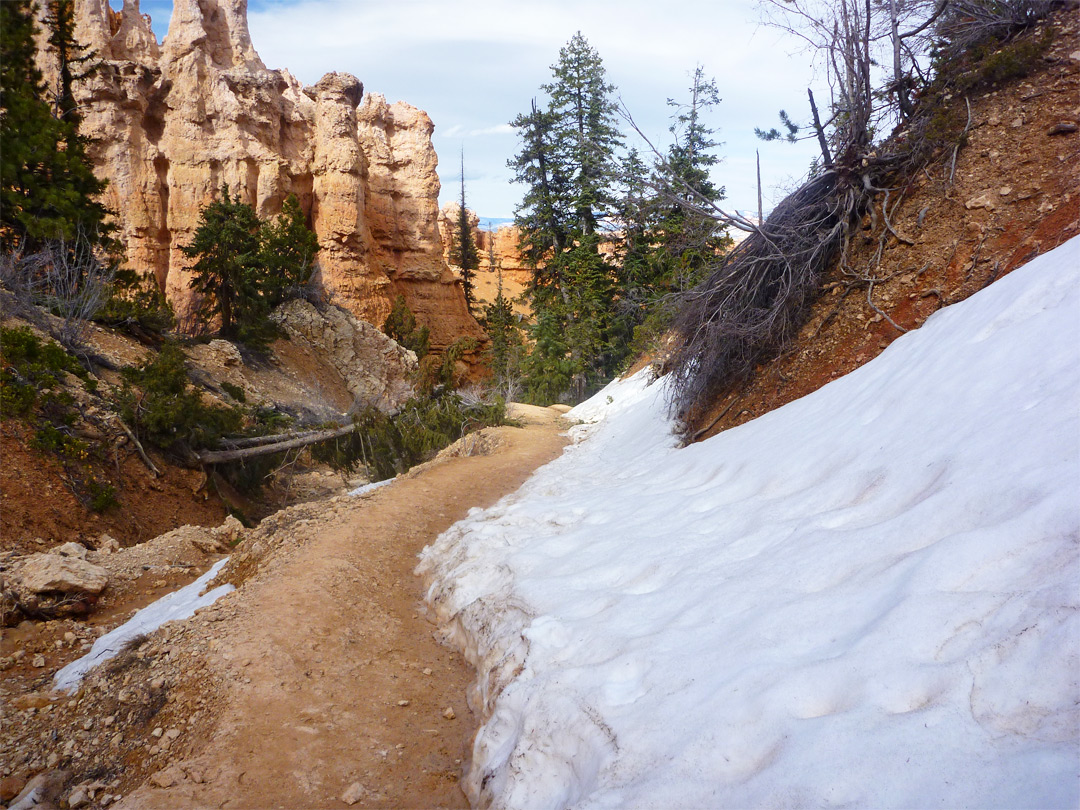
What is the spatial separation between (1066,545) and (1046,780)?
0.92 meters

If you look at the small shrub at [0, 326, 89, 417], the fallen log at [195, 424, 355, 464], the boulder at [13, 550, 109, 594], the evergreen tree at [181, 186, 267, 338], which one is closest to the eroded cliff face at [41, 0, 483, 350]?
the evergreen tree at [181, 186, 267, 338]

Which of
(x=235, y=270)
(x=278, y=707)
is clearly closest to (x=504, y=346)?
(x=235, y=270)

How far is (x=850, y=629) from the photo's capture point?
2.36 m

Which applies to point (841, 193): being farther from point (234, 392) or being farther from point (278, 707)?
point (234, 392)

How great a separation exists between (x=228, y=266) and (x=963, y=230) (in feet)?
59.7

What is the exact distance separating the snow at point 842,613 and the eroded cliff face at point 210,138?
82.9ft

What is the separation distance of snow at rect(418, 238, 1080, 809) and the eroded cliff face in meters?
25.3

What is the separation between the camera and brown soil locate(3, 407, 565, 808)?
311cm

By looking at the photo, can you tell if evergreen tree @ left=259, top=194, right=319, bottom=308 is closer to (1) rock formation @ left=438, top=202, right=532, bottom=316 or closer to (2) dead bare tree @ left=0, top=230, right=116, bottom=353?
(2) dead bare tree @ left=0, top=230, right=116, bottom=353

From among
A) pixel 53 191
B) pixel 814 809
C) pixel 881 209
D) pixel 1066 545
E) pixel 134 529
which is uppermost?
pixel 53 191

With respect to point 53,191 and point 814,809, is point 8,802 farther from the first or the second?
point 53,191

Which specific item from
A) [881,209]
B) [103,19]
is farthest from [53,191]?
[103,19]

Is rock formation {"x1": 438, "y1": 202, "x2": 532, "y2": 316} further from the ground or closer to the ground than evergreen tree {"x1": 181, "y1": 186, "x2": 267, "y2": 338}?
further from the ground

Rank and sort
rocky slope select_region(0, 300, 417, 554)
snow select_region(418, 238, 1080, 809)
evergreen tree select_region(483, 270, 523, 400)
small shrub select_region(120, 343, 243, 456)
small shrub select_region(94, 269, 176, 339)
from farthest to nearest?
1. evergreen tree select_region(483, 270, 523, 400)
2. small shrub select_region(94, 269, 176, 339)
3. small shrub select_region(120, 343, 243, 456)
4. rocky slope select_region(0, 300, 417, 554)
5. snow select_region(418, 238, 1080, 809)
